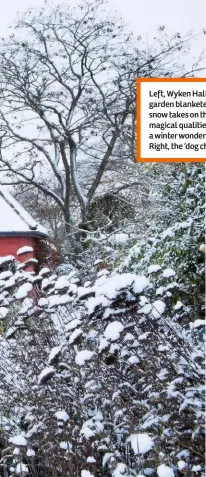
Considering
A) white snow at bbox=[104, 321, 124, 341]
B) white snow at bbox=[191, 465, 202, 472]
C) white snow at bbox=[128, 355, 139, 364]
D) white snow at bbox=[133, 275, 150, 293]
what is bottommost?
white snow at bbox=[191, 465, 202, 472]

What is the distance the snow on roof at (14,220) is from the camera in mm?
14516

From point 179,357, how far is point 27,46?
14519 mm

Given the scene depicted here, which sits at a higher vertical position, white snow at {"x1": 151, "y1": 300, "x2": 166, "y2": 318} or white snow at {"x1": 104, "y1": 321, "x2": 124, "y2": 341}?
white snow at {"x1": 151, "y1": 300, "x2": 166, "y2": 318}

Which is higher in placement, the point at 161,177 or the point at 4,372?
the point at 161,177

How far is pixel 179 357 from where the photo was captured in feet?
10.7

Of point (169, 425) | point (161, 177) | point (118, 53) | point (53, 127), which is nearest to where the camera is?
point (169, 425)

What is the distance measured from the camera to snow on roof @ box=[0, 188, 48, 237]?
14516mm

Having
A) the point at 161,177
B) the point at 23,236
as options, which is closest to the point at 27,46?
the point at 23,236

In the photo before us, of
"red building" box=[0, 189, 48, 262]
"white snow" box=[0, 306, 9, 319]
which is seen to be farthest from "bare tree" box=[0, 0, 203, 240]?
"white snow" box=[0, 306, 9, 319]

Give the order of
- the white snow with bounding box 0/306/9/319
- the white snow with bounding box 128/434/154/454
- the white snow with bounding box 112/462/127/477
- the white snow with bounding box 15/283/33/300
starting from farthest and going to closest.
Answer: the white snow with bounding box 0/306/9/319, the white snow with bounding box 15/283/33/300, the white snow with bounding box 112/462/127/477, the white snow with bounding box 128/434/154/454

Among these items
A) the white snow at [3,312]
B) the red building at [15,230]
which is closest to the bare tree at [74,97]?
the red building at [15,230]

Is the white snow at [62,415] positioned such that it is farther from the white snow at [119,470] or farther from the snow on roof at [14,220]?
the snow on roof at [14,220]

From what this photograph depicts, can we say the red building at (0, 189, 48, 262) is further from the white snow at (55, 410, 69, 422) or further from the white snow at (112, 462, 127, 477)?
the white snow at (112, 462, 127, 477)

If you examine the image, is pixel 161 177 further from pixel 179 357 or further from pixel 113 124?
pixel 113 124
